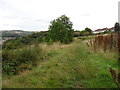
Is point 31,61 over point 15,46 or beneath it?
beneath

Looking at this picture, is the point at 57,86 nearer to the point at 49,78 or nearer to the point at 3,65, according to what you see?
the point at 49,78

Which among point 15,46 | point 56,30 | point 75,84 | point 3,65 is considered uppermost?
point 56,30

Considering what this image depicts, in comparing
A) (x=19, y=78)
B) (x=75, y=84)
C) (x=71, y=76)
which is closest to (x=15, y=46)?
(x=19, y=78)

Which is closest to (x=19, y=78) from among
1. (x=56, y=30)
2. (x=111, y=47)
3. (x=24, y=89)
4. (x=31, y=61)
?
(x=24, y=89)

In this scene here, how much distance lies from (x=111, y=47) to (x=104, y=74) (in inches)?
216

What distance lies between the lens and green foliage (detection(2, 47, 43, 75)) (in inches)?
228

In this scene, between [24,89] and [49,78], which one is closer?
[24,89]

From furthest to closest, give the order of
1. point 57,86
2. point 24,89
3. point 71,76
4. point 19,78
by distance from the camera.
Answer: point 71,76 < point 19,78 < point 57,86 < point 24,89

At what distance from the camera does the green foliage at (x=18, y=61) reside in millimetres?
5796

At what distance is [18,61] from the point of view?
6.76 m

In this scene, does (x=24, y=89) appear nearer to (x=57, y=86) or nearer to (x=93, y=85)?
(x=57, y=86)

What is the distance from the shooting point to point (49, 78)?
4809 millimetres

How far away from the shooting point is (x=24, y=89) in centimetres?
388

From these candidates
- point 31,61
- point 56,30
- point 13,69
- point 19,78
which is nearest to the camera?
point 19,78
